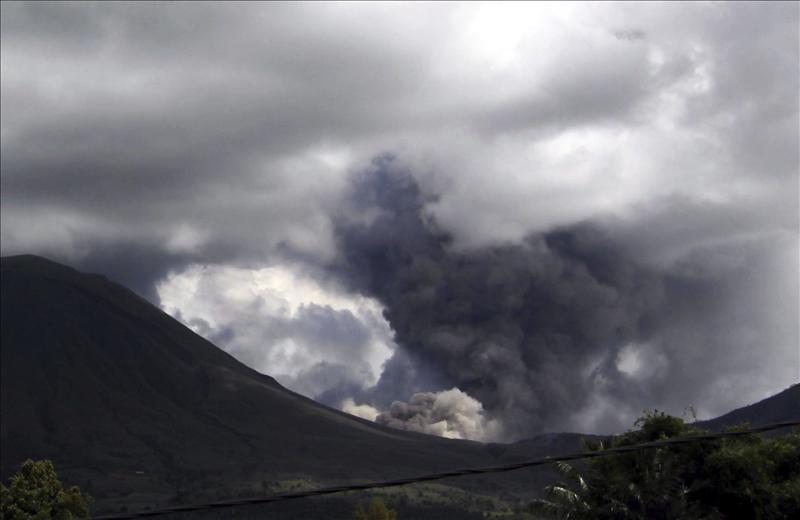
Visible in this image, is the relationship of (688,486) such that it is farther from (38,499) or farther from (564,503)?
(38,499)

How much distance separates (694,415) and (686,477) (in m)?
7.98

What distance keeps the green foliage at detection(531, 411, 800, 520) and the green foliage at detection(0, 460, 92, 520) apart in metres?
32.6

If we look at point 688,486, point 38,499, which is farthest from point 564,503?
point 38,499

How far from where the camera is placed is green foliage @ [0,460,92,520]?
58562 mm

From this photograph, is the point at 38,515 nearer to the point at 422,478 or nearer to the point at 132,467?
the point at 422,478

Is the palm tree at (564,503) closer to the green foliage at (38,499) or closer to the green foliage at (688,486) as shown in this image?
the green foliage at (688,486)

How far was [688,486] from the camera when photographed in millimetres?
36656

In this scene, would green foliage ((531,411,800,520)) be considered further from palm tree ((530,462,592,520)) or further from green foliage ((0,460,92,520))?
green foliage ((0,460,92,520))

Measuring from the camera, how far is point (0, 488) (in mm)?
60406

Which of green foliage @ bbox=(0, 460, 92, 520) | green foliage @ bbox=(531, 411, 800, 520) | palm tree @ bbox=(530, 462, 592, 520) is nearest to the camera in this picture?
green foliage @ bbox=(531, 411, 800, 520)

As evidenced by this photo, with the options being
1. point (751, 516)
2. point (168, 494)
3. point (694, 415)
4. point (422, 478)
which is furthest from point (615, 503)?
point (168, 494)

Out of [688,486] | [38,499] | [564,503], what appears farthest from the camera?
[38,499]

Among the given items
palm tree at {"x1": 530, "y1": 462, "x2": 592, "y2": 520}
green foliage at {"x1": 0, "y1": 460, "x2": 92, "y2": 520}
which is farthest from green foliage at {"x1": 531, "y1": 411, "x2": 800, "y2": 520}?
green foliage at {"x1": 0, "y1": 460, "x2": 92, "y2": 520}

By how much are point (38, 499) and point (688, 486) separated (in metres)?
38.9
